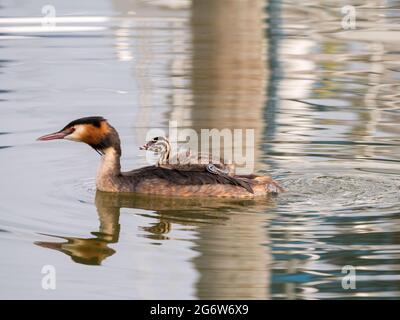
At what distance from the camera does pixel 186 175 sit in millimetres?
11727

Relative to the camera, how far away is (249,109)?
1480cm

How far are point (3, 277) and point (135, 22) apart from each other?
486 inches

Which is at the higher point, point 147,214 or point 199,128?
point 199,128

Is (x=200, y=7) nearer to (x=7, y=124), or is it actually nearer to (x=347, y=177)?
(x=7, y=124)

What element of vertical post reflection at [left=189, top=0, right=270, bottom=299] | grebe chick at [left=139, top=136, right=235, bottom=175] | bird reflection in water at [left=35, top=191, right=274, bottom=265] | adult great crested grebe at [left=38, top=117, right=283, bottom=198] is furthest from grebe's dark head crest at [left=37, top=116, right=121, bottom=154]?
vertical post reflection at [left=189, top=0, right=270, bottom=299]

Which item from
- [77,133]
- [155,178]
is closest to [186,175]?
[155,178]

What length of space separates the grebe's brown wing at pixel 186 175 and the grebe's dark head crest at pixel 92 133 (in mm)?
378

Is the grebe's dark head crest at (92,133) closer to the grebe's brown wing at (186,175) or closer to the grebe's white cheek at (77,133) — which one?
the grebe's white cheek at (77,133)

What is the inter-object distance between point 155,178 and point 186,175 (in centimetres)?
26

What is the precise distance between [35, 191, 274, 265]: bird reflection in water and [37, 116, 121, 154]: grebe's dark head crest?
1.48 ft

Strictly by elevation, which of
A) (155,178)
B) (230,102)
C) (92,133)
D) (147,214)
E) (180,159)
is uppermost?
(230,102)

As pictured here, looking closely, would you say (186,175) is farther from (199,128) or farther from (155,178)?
(199,128)

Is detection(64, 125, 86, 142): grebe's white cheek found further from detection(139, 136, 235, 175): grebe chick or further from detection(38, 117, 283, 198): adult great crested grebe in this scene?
detection(139, 136, 235, 175): grebe chick

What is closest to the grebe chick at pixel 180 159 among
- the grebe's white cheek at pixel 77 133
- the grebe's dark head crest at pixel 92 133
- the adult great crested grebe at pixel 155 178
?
the adult great crested grebe at pixel 155 178
